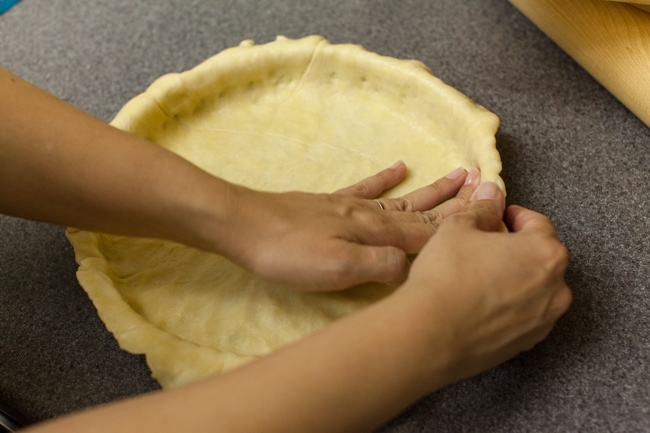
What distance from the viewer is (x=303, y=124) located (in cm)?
100

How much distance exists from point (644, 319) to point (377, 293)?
0.38 m

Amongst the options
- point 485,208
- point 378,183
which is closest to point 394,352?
point 485,208

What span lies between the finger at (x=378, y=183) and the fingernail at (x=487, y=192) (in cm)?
14

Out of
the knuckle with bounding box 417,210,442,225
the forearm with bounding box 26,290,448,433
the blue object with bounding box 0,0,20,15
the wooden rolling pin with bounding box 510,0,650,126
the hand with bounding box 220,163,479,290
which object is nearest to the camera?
the forearm with bounding box 26,290,448,433

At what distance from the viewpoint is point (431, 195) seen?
31.6 inches

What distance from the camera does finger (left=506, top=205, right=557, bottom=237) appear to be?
0.66m

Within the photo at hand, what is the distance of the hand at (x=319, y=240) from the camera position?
642 millimetres

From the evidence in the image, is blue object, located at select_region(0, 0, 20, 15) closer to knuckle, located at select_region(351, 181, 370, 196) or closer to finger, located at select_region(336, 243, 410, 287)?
knuckle, located at select_region(351, 181, 370, 196)

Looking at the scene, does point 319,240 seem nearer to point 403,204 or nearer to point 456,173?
point 403,204

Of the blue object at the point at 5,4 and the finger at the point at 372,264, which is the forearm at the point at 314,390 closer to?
the finger at the point at 372,264

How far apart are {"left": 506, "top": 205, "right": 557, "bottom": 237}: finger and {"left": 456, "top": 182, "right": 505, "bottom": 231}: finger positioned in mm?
25

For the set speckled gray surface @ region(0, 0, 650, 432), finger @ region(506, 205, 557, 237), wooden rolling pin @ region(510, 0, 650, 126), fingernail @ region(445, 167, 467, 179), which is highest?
wooden rolling pin @ region(510, 0, 650, 126)

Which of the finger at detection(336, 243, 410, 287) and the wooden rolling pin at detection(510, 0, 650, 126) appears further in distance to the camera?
the wooden rolling pin at detection(510, 0, 650, 126)

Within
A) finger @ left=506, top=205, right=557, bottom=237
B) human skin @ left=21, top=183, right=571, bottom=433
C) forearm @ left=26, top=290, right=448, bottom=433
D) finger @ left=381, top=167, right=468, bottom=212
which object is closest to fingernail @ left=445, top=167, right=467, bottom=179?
finger @ left=381, top=167, right=468, bottom=212
